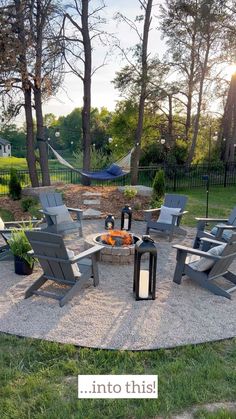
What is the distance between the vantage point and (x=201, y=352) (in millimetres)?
2953

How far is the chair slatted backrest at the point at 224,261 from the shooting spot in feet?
13.0

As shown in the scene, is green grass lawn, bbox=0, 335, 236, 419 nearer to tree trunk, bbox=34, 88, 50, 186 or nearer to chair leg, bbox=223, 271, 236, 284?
chair leg, bbox=223, 271, 236, 284

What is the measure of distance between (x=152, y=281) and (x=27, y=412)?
206cm

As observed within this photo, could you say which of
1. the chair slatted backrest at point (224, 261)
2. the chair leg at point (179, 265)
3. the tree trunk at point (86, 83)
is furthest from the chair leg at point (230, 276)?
the tree trunk at point (86, 83)

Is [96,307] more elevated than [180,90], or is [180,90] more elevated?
[180,90]

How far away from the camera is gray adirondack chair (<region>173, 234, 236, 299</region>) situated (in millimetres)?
4000

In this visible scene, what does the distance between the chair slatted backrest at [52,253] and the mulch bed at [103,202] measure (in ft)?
14.7

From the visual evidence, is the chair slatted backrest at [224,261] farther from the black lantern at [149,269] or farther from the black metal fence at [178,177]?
the black metal fence at [178,177]

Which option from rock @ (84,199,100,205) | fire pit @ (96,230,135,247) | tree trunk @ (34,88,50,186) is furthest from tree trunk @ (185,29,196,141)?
fire pit @ (96,230,135,247)

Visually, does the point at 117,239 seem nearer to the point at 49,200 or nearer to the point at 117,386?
the point at 49,200

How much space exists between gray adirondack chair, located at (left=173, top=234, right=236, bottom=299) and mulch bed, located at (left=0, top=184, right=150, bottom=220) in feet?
12.8

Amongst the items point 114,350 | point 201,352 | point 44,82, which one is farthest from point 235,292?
point 44,82

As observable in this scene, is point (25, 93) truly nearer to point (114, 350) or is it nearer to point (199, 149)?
point (114, 350)

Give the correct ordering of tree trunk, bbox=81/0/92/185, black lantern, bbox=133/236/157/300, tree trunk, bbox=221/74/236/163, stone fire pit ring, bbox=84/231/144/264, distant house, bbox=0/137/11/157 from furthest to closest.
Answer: distant house, bbox=0/137/11/157, tree trunk, bbox=221/74/236/163, tree trunk, bbox=81/0/92/185, stone fire pit ring, bbox=84/231/144/264, black lantern, bbox=133/236/157/300
